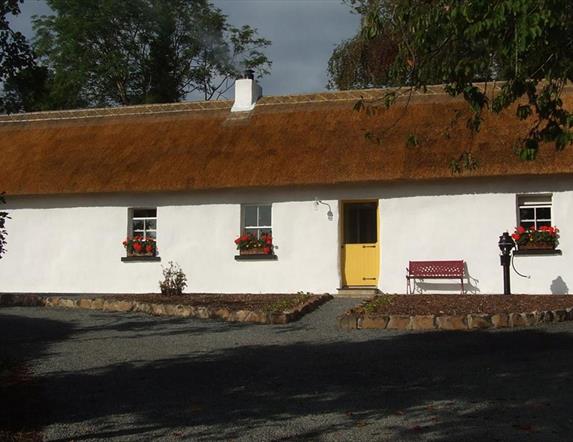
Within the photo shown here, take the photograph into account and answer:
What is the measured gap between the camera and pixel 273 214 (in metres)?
16.1

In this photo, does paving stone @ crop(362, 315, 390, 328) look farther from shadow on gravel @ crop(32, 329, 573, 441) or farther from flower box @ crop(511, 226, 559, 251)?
flower box @ crop(511, 226, 559, 251)

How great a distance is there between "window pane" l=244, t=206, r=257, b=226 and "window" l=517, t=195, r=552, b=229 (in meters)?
5.60

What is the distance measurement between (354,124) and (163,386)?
11.0 metres

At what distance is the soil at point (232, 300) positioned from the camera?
12961mm

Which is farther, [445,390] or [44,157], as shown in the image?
[44,157]

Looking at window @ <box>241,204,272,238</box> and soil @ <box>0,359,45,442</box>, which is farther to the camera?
window @ <box>241,204,272,238</box>

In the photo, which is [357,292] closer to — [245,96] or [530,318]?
[530,318]

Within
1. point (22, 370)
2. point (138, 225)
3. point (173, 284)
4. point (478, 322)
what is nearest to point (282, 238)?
point (173, 284)

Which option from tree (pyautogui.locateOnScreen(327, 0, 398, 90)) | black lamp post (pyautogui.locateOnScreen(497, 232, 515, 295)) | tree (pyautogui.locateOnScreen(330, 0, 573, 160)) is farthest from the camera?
tree (pyautogui.locateOnScreen(327, 0, 398, 90))

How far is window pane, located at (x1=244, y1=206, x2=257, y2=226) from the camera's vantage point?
16469 mm

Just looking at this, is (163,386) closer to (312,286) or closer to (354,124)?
(312,286)

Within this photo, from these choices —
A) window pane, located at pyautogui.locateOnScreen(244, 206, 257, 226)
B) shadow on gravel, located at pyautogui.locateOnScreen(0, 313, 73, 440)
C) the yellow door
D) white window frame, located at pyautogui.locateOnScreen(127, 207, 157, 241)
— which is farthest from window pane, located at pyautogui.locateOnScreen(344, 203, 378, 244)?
shadow on gravel, located at pyautogui.locateOnScreen(0, 313, 73, 440)

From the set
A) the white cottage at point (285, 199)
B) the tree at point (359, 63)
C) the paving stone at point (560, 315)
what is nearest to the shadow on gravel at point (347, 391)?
the paving stone at point (560, 315)

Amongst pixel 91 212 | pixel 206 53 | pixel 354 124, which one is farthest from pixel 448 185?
pixel 206 53
